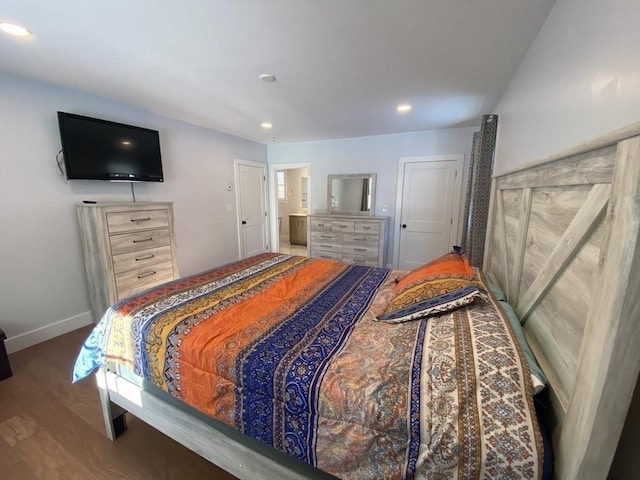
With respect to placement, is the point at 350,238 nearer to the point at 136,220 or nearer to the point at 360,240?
the point at 360,240

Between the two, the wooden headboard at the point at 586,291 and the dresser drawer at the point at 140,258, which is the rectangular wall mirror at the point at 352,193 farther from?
the wooden headboard at the point at 586,291

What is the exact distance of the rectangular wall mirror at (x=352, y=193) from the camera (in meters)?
4.50

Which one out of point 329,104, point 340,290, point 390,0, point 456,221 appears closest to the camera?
point 390,0

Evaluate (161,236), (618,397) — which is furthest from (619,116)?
(161,236)

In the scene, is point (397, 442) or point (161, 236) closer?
point (397, 442)

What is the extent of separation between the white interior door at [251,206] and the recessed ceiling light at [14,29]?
113 inches

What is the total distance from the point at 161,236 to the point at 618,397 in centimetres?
345

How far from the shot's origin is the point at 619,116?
77cm

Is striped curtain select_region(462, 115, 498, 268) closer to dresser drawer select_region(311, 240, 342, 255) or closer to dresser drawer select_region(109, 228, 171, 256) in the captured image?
dresser drawer select_region(311, 240, 342, 255)

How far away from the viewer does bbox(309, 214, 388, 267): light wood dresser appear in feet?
13.6

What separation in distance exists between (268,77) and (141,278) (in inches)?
94.9

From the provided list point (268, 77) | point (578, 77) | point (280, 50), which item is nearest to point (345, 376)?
point (578, 77)

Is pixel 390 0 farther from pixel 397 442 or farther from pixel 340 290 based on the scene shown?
pixel 397 442

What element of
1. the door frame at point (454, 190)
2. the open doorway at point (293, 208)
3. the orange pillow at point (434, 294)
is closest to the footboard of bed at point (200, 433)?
the orange pillow at point (434, 294)
